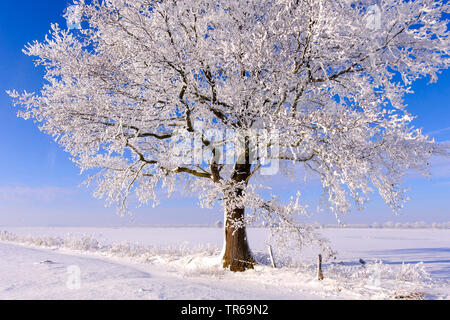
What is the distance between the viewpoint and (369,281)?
331 inches

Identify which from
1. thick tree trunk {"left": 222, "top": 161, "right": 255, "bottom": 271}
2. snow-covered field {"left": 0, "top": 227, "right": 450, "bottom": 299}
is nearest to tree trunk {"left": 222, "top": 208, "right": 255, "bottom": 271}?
thick tree trunk {"left": 222, "top": 161, "right": 255, "bottom": 271}

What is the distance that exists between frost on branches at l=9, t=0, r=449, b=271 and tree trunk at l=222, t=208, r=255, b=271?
4 centimetres

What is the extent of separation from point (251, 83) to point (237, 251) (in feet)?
19.6

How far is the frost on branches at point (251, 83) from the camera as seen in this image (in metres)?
8.66

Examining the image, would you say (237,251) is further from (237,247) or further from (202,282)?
(202,282)

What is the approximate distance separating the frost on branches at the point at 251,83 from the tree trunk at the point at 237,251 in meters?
0.04

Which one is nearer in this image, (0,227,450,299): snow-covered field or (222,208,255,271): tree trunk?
(0,227,450,299): snow-covered field

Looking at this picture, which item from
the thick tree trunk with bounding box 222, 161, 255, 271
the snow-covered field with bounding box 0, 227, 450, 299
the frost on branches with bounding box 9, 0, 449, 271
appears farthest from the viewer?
the thick tree trunk with bounding box 222, 161, 255, 271

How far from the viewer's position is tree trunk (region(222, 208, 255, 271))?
11148mm

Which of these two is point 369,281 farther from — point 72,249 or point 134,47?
point 72,249

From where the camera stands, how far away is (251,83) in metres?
9.27

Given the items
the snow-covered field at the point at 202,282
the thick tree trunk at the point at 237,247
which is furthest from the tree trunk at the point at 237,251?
the snow-covered field at the point at 202,282

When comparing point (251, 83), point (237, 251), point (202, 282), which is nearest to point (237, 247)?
point (237, 251)

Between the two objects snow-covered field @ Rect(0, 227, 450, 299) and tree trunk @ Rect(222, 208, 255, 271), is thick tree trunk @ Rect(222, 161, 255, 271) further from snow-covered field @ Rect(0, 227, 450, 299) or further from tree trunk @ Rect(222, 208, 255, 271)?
snow-covered field @ Rect(0, 227, 450, 299)
